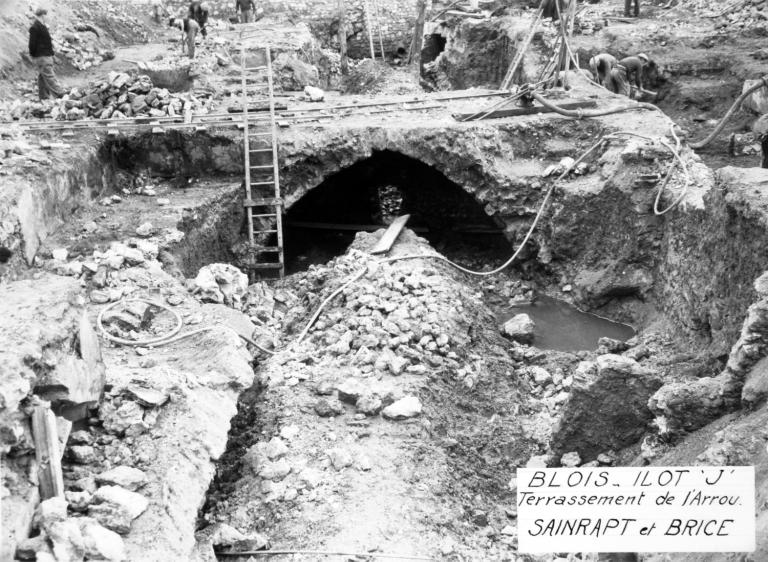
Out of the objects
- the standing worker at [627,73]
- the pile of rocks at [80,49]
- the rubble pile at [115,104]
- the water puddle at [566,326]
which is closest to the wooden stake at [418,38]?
the standing worker at [627,73]

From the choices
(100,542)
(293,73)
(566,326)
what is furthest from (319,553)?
(293,73)

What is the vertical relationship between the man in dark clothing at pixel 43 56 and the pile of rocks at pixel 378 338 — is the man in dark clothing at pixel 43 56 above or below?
above

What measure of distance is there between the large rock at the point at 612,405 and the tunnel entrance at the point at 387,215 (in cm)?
Result: 572

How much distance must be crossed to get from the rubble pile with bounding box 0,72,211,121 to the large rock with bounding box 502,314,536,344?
5903 millimetres

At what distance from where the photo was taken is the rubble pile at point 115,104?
1223 centimetres

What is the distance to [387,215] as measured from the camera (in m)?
14.0

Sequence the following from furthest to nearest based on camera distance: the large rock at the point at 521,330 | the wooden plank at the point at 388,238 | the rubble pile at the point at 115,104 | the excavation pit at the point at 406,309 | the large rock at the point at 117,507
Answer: the rubble pile at the point at 115,104
the wooden plank at the point at 388,238
the large rock at the point at 521,330
the excavation pit at the point at 406,309
the large rock at the point at 117,507

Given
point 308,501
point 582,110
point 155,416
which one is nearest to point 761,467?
point 308,501

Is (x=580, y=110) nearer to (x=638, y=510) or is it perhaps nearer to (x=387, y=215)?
(x=387, y=215)

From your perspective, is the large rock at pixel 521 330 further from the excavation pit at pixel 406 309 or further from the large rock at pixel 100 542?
the large rock at pixel 100 542

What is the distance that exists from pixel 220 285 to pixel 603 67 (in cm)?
821

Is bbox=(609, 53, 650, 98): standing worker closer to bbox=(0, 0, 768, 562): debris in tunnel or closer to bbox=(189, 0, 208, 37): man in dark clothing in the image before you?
bbox=(0, 0, 768, 562): debris in tunnel

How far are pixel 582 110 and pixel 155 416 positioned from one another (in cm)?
819

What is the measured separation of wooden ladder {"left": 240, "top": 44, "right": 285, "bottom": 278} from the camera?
37.4 ft
